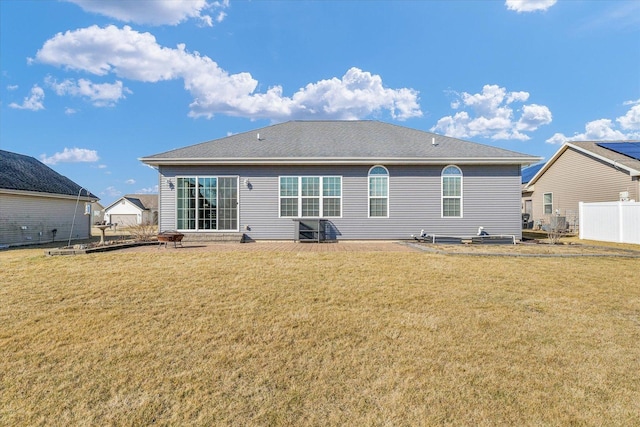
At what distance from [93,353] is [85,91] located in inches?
797

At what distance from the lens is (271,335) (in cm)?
402

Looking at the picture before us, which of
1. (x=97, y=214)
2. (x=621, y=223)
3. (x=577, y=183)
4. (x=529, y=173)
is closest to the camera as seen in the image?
(x=621, y=223)

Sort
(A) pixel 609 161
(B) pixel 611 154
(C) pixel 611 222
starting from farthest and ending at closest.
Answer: (B) pixel 611 154
(A) pixel 609 161
(C) pixel 611 222

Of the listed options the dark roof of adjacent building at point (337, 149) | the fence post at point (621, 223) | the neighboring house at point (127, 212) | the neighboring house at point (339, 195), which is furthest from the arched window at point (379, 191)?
the neighboring house at point (127, 212)

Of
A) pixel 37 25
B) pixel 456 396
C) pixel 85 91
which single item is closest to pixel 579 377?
pixel 456 396

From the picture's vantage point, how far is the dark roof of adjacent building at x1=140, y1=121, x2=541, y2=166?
1208cm

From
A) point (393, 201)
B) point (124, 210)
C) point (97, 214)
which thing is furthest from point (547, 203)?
point (124, 210)

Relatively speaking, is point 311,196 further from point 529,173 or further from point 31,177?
point 529,173

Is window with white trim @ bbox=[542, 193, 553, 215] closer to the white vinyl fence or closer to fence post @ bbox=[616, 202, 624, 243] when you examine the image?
the white vinyl fence

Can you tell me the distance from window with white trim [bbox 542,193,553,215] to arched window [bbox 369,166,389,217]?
1563cm

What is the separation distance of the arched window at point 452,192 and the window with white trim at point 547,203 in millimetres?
13249

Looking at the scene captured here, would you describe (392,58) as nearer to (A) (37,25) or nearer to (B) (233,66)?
(B) (233,66)

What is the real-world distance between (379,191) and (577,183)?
14.9 m

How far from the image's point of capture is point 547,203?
70.2ft
